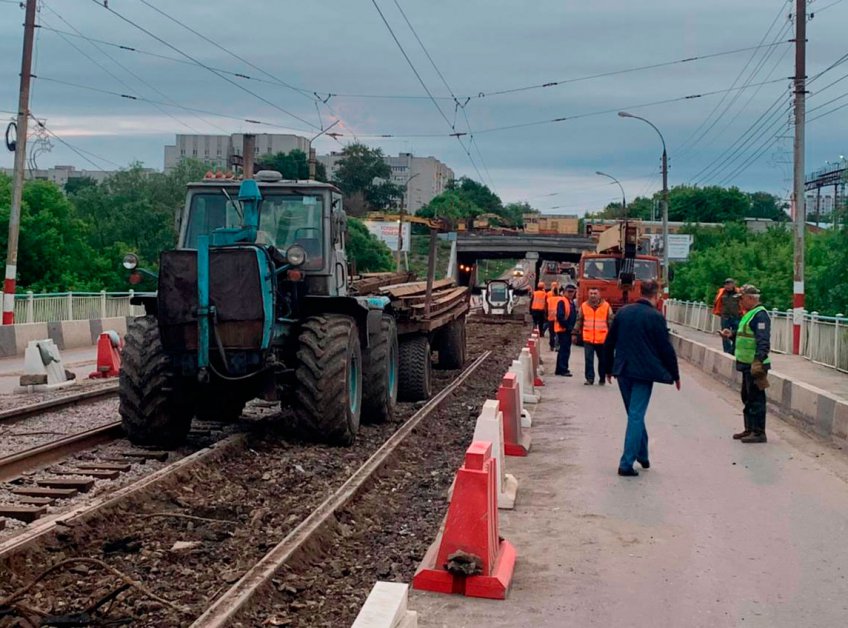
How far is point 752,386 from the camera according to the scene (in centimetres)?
1179

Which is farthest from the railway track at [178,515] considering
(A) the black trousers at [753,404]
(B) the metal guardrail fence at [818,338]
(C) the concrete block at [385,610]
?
(B) the metal guardrail fence at [818,338]

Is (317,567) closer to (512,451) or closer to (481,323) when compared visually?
(512,451)

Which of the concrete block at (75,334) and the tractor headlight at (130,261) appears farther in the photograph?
the concrete block at (75,334)

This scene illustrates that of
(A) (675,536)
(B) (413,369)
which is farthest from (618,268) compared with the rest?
(A) (675,536)

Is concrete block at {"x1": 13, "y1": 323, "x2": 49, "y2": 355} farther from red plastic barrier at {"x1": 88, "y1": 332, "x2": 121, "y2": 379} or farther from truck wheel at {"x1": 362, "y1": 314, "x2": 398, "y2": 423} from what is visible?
truck wheel at {"x1": 362, "y1": 314, "x2": 398, "y2": 423}

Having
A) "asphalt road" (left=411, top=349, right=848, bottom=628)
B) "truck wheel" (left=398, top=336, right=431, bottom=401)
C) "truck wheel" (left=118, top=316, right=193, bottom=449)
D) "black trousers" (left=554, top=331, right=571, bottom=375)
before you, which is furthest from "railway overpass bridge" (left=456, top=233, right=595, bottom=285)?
"truck wheel" (left=118, top=316, right=193, bottom=449)

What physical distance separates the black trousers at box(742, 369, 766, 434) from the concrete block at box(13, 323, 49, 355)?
52.5ft

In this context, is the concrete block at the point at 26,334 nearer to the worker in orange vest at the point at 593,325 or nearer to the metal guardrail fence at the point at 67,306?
the metal guardrail fence at the point at 67,306

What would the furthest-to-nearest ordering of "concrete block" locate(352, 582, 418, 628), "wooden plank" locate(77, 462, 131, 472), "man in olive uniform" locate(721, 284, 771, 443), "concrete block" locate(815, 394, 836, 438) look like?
"concrete block" locate(815, 394, 836, 438)
"man in olive uniform" locate(721, 284, 771, 443)
"wooden plank" locate(77, 462, 131, 472)
"concrete block" locate(352, 582, 418, 628)

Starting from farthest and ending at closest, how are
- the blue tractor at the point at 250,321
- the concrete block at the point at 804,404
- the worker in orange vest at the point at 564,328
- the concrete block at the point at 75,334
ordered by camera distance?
the concrete block at the point at 75,334 < the worker in orange vest at the point at 564,328 < the concrete block at the point at 804,404 < the blue tractor at the point at 250,321

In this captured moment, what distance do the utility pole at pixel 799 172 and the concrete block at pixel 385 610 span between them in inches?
893

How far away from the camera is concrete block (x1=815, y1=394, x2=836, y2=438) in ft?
41.5

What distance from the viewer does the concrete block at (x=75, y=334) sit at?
25500mm

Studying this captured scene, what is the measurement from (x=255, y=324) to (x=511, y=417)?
289 cm
